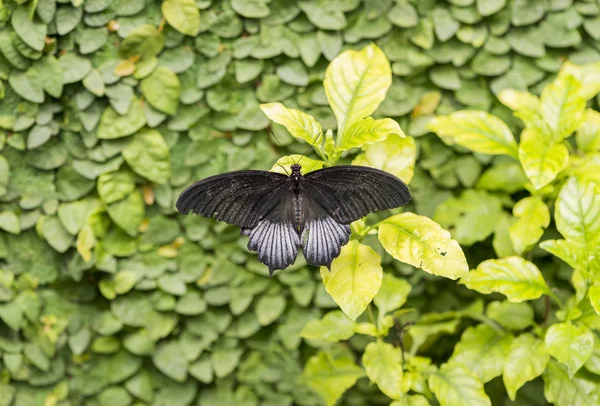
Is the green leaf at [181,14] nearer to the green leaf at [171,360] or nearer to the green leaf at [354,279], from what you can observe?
the green leaf at [354,279]

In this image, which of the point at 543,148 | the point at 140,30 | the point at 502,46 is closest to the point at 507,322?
the point at 543,148

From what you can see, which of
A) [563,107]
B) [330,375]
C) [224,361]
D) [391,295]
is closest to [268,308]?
[224,361]

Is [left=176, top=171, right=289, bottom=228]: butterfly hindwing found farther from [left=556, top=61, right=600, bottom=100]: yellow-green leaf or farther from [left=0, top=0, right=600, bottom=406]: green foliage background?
[left=556, top=61, right=600, bottom=100]: yellow-green leaf

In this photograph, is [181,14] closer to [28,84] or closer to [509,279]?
[28,84]

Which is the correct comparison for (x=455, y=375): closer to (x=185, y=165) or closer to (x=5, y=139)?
(x=185, y=165)

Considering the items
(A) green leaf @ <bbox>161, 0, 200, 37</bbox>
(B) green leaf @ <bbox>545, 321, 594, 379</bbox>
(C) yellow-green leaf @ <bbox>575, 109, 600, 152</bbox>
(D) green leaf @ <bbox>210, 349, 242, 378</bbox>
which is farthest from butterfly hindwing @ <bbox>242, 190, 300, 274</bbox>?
(C) yellow-green leaf @ <bbox>575, 109, 600, 152</bbox>

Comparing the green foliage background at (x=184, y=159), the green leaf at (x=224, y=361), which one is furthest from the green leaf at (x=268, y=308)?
the green leaf at (x=224, y=361)
